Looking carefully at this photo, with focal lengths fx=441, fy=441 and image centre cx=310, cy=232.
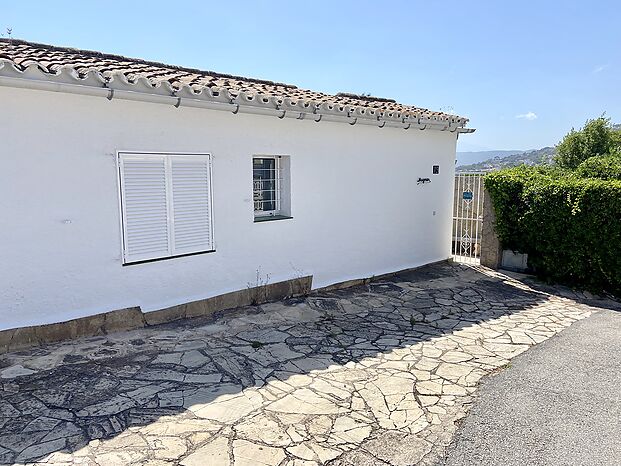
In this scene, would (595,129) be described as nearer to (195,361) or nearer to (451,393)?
(451,393)

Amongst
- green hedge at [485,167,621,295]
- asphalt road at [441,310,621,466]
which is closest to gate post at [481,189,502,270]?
green hedge at [485,167,621,295]

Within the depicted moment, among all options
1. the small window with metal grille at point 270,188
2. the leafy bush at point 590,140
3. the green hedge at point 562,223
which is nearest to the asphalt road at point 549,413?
the green hedge at point 562,223

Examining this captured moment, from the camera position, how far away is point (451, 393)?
6.02 metres

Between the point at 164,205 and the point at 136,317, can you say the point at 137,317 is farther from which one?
the point at 164,205

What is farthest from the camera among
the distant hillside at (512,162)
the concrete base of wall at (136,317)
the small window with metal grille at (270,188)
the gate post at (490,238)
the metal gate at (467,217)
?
the distant hillside at (512,162)

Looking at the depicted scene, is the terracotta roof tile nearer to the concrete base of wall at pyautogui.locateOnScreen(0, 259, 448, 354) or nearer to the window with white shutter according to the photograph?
the window with white shutter

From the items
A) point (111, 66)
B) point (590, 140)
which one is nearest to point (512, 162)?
point (590, 140)

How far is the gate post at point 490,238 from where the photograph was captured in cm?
1395

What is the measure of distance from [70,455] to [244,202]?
5.80 metres

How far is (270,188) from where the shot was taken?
10242 mm

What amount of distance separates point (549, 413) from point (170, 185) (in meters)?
6.93

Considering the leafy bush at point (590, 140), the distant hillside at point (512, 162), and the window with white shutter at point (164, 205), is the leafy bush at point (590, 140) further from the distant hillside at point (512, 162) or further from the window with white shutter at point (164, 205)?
the window with white shutter at point (164, 205)

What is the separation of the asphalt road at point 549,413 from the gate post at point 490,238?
6.29 metres

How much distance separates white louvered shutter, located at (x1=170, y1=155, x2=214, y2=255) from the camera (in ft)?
27.2
